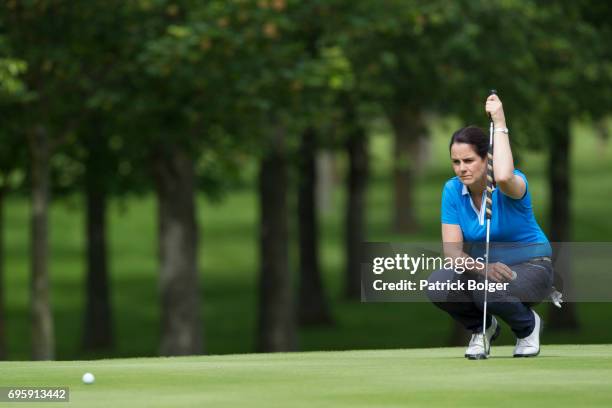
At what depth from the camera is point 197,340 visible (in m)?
25.7

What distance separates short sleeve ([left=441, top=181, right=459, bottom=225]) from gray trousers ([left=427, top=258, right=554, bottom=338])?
0.33m

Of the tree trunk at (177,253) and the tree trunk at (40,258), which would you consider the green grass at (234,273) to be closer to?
the tree trunk at (177,253)

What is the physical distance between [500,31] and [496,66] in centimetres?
66

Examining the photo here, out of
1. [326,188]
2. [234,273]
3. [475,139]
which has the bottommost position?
[234,273]

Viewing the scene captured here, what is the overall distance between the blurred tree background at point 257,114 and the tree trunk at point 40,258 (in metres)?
0.03

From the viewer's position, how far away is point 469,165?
9867 millimetres

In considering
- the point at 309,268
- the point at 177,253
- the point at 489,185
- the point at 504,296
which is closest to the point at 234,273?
the point at 309,268

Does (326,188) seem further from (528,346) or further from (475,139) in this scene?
(475,139)

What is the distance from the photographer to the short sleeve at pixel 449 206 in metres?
9.93

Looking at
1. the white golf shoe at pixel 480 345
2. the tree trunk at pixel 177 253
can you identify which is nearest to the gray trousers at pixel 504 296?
the white golf shoe at pixel 480 345

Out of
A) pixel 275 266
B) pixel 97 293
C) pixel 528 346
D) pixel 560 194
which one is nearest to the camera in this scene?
pixel 528 346

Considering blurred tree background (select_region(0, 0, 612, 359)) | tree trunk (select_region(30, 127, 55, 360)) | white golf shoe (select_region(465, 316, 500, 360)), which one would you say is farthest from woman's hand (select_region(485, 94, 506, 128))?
tree trunk (select_region(30, 127, 55, 360))

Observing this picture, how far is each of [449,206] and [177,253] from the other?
15749 mm

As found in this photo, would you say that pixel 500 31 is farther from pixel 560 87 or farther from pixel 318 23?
pixel 318 23
